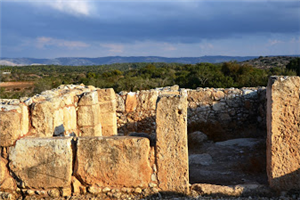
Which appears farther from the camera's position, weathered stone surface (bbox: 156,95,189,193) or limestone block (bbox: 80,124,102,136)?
limestone block (bbox: 80,124,102,136)

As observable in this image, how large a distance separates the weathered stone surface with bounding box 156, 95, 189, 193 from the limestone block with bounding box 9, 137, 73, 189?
4.28 ft

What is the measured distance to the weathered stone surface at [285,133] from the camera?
13.4ft

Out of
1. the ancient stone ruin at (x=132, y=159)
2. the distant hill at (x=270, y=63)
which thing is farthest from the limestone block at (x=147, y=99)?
the distant hill at (x=270, y=63)

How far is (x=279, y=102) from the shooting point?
411cm

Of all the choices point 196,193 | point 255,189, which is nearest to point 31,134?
point 196,193

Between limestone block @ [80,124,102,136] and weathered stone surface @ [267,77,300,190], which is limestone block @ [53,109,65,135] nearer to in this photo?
limestone block @ [80,124,102,136]

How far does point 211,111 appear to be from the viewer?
862cm

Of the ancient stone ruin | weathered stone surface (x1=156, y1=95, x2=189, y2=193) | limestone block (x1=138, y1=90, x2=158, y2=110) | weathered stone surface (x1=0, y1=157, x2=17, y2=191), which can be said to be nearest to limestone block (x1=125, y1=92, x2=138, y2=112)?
limestone block (x1=138, y1=90, x2=158, y2=110)

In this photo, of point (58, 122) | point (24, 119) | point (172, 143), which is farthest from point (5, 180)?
point (172, 143)

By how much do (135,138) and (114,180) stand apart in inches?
26.7

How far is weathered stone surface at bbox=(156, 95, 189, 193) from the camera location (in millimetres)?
4074

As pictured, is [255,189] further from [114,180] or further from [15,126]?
[15,126]

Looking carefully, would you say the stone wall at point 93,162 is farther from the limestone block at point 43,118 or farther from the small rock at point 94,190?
the limestone block at point 43,118

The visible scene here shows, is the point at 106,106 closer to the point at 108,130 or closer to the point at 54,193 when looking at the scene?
the point at 108,130
